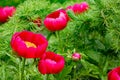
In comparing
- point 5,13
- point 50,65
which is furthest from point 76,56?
point 5,13

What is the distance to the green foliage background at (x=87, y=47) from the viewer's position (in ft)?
5.04

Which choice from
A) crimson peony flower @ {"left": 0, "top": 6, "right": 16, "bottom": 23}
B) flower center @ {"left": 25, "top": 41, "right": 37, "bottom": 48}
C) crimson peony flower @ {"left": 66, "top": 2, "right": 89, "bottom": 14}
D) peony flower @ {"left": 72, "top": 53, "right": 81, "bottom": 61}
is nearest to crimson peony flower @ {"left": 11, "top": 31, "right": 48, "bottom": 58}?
flower center @ {"left": 25, "top": 41, "right": 37, "bottom": 48}

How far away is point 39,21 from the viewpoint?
190 centimetres

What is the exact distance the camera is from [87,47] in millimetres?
1665

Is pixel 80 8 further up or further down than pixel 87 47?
further up

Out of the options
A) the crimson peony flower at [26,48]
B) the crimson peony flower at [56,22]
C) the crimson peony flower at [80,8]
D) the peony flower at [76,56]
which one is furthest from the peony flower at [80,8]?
the crimson peony flower at [26,48]

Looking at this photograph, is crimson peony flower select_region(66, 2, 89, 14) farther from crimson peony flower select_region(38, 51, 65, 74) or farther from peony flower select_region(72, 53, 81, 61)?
crimson peony flower select_region(38, 51, 65, 74)

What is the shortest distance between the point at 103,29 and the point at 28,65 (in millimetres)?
321

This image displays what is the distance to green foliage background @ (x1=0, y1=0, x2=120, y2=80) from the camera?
1.54 meters

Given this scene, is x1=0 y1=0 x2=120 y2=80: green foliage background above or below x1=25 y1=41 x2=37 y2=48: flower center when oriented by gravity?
below

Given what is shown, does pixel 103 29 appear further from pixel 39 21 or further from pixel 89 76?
pixel 39 21

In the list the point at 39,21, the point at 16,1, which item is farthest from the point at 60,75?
the point at 16,1

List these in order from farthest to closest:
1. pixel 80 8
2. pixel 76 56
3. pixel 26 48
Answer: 1. pixel 80 8
2. pixel 76 56
3. pixel 26 48

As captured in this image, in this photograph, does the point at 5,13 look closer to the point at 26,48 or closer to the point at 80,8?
the point at 80,8
